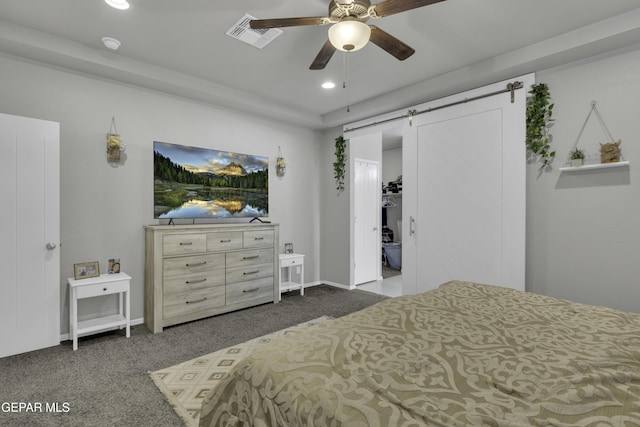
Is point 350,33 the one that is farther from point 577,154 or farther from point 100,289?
point 100,289

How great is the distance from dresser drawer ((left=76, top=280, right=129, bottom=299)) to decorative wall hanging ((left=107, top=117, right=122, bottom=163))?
125cm

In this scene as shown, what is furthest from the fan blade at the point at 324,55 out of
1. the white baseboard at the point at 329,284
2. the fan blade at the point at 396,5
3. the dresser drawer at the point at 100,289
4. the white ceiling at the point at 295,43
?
the white baseboard at the point at 329,284

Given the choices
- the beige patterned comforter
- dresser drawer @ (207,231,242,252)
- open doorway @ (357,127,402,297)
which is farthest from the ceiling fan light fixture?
open doorway @ (357,127,402,297)

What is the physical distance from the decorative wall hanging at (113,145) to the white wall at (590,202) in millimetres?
4146

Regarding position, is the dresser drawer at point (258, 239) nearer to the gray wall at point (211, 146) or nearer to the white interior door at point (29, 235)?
the gray wall at point (211, 146)

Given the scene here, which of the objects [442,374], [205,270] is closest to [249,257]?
[205,270]

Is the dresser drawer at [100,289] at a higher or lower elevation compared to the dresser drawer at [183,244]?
lower

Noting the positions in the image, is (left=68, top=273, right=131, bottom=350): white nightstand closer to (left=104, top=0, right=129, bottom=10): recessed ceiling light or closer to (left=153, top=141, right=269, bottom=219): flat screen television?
(left=153, top=141, right=269, bottom=219): flat screen television

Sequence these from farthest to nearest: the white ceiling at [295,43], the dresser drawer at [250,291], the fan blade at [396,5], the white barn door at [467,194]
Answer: the dresser drawer at [250,291] → the white barn door at [467,194] → the white ceiling at [295,43] → the fan blade at [396,5]

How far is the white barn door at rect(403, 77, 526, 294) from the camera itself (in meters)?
3.18

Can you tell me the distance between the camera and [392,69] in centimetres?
332

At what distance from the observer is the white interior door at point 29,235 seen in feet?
8.45

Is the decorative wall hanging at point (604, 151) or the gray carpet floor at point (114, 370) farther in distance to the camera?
the decorative wall hanging at point (604, 151)

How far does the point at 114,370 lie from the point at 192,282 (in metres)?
1.12
